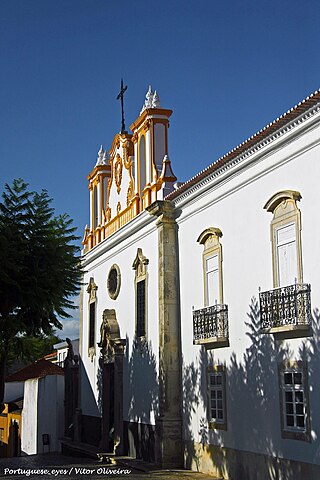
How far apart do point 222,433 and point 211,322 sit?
2.29 meters

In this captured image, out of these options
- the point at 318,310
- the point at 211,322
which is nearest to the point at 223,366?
the point at 211,322

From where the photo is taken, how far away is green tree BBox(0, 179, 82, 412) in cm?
1376

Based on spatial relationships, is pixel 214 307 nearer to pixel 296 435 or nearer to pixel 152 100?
pixel 296 435

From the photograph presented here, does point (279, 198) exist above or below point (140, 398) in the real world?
above

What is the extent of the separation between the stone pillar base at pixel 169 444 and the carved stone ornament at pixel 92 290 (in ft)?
26.0

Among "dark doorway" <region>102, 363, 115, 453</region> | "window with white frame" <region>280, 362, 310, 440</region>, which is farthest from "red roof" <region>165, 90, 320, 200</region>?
"dark doorway" <region>102, 363, 115, 453</region>

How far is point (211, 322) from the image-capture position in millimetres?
14000

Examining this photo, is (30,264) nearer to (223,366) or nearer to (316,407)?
(223,366)

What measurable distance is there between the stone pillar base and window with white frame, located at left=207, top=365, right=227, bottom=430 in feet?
5.42

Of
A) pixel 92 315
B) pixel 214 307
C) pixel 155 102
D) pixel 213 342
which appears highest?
pixel 155 102

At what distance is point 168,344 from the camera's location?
52.0 feet

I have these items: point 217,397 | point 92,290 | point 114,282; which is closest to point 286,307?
point 217,397

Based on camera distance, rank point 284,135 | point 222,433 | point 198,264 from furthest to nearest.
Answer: point 198,264, point 222,433, point 284,135

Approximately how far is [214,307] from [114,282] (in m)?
7.30
